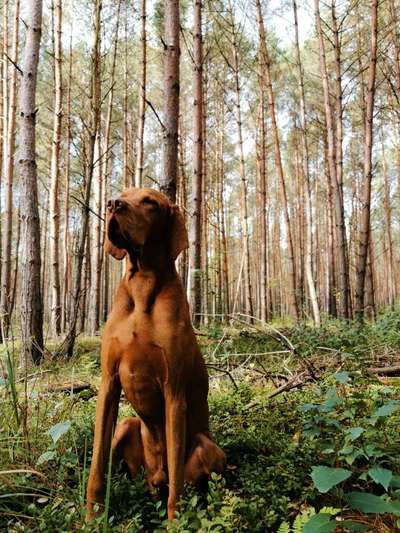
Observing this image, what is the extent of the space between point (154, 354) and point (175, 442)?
37cm

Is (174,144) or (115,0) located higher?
(115,0)

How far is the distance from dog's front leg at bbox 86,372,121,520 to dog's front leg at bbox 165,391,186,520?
0.85 feet

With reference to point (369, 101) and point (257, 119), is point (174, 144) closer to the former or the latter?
point (369, 101)

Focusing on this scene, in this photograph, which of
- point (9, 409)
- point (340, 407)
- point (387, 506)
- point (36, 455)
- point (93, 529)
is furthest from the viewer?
point (340, 407)

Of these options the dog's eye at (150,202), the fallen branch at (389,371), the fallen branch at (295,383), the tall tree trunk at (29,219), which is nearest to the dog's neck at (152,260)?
the dog's eye at (150,202)

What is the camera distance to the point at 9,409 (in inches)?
98.0

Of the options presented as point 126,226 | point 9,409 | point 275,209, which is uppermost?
point 275,209

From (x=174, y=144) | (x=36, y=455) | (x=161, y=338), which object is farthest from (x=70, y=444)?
(x=174, y=144)

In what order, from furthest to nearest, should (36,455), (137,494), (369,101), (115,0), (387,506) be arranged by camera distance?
(115,0), (369,101), (36,455), (137,494), (387,506)

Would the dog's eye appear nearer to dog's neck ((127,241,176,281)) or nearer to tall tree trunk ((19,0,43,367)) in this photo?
dog's neck ((127,241,176,281))

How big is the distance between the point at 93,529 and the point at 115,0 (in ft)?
46.1

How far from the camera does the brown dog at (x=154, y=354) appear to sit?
174 centimetres

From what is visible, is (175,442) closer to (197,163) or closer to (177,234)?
(177,234)

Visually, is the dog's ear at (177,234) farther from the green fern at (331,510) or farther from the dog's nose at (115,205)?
the green fern at (331,510)
